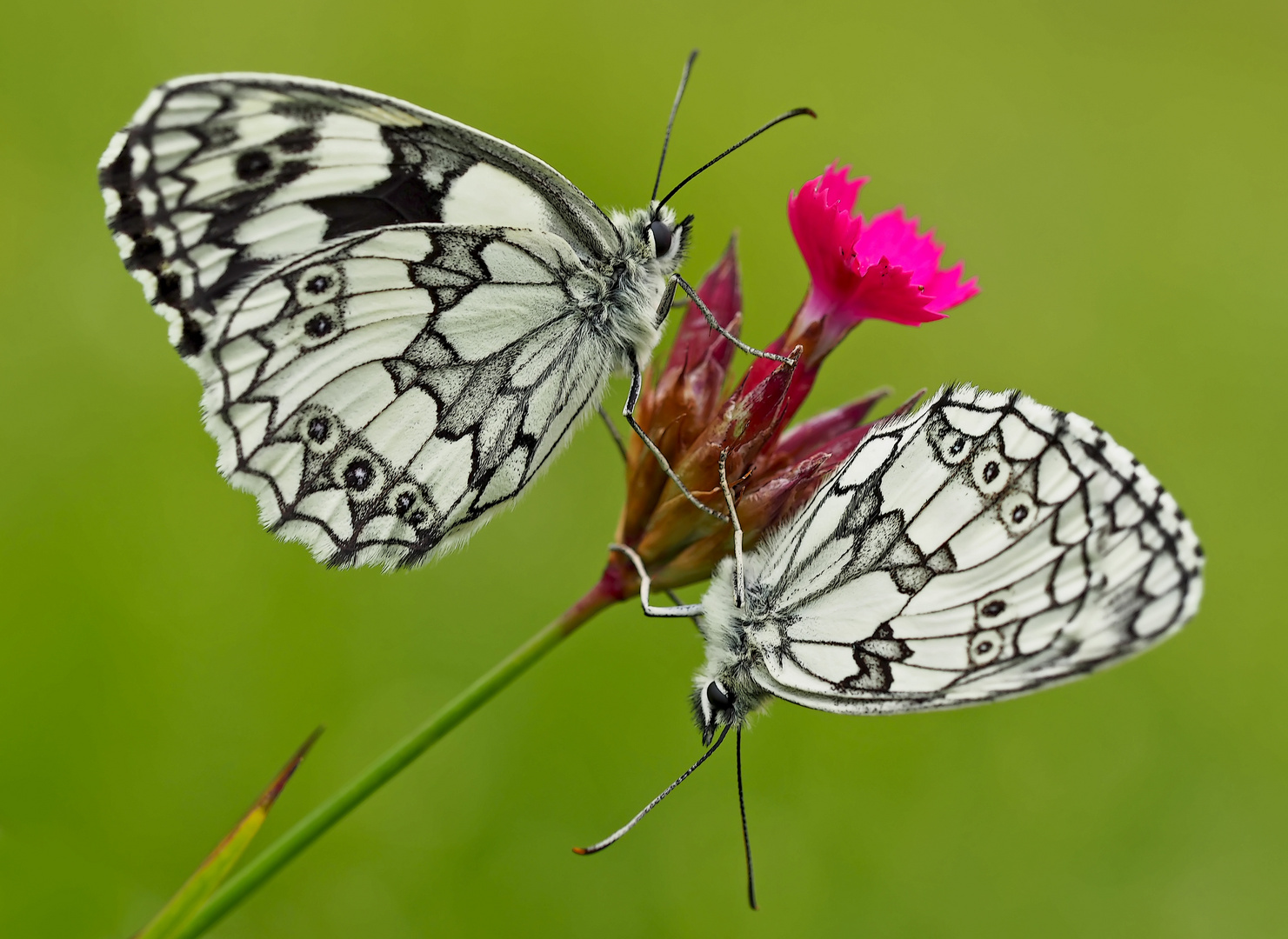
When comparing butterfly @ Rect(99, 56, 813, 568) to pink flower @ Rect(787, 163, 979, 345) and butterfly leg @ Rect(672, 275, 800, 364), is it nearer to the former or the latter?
butterfly leg @ Rect(672, 275, 800, 364)

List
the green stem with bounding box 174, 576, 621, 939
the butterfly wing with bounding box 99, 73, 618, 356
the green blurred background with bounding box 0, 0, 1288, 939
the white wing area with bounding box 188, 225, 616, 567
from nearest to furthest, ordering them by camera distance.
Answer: the green stem with bounding box 174, 576, 621, 939, the butterfly wing with bounding box 99, 73, 618, 356, the white wing area with bounding box 188, 225, 616, 567, the green blurred background with bounding box 0, 0, 1288, 939

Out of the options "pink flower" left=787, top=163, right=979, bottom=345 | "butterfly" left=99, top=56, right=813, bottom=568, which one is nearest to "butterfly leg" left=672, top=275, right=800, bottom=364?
"butterfly" left=99, top=56, right=813, bottom=568

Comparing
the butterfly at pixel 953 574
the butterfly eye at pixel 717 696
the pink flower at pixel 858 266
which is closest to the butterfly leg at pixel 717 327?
the pink flower at pixel 858 266

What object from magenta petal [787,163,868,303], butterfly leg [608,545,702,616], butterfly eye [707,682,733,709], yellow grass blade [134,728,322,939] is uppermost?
magenta petal [787,163,868,303]

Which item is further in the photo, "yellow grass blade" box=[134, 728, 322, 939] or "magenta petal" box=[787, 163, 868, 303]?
"magenta petal" box=[787, 163, 868, 303]

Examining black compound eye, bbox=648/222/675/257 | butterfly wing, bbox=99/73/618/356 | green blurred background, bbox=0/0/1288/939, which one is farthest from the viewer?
green blurred background, bbox=0/0/1288/939

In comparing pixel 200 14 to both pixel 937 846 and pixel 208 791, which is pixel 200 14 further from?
pixel 937 846

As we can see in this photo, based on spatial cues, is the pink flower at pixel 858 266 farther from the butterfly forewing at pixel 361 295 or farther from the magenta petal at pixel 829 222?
the butterfly forewing at pixel 361 295

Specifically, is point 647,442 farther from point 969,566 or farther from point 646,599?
point 969,566
